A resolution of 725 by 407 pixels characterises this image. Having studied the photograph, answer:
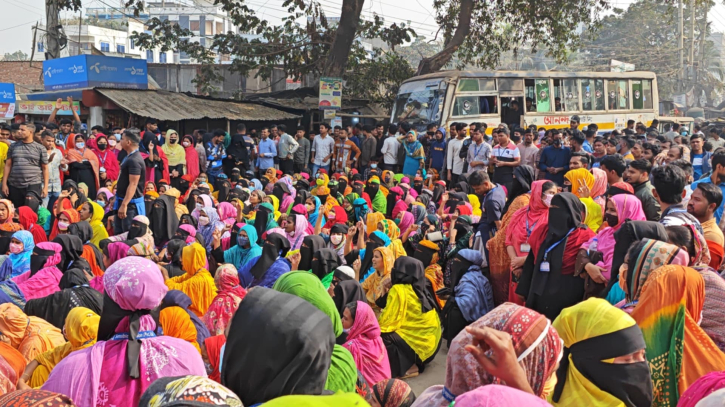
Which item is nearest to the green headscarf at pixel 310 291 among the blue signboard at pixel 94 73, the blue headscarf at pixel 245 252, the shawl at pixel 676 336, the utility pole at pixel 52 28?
the shawl at pixel 676 336

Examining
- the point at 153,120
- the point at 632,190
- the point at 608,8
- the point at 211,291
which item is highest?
the point at 608,8

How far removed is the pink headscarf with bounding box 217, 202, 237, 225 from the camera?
7.88 metres

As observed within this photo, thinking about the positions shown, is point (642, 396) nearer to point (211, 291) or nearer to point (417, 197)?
point (211, 291)

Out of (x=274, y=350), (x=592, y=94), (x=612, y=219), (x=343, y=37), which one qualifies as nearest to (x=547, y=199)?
(x=612, y=219)

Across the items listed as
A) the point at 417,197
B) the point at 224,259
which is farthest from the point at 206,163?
the point at 224,259

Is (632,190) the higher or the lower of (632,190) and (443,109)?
the lower

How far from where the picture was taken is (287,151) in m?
12.6

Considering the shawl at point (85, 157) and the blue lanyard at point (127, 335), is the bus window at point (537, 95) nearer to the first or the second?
the shawl at point (85, 157)

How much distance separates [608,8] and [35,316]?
1760 cm

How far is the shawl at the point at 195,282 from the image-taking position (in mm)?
4949

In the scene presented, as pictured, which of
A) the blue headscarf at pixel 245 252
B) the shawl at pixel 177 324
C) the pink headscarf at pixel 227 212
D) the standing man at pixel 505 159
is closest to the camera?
the shawl at pixel 177 324

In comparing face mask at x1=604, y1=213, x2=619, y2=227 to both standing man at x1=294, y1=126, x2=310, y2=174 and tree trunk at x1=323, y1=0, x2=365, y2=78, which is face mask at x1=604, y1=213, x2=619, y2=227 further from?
tree trunk at x1=323, y1=0, x2=365, y2=78

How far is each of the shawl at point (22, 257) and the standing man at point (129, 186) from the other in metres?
1.55

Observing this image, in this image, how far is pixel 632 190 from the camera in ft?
17.7
